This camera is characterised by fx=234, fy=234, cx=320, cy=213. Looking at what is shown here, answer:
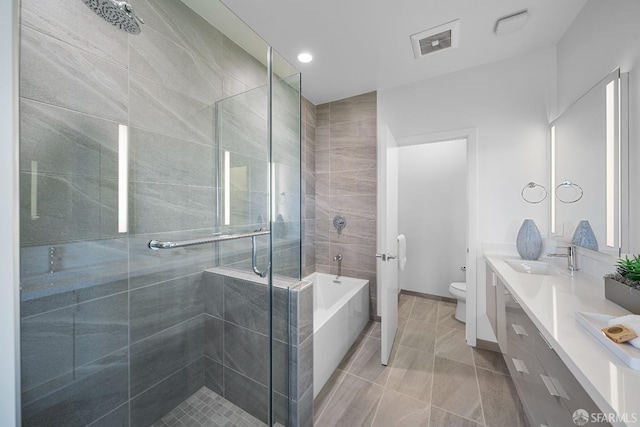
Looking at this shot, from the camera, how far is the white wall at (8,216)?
534mm

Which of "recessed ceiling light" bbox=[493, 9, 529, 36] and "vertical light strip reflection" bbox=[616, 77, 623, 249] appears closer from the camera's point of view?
"vertical light strip reflection" bbox=[616, 77, 623, 249]

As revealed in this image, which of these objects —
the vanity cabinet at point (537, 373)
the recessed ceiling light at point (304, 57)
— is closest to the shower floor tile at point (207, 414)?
the vanity cabinet at point (537, 373)

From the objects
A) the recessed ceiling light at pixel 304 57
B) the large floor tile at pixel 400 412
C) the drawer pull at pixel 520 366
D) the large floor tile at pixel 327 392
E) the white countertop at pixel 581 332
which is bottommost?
the large floor tile at pixel 327 392

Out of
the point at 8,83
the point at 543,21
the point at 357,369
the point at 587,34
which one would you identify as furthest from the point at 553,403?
the point at 543,21

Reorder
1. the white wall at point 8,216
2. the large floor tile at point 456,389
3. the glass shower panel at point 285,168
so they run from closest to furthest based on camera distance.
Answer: the white wall at point 8,216
the glass shower panel at point 285,168
the large floor tile at point 456,389

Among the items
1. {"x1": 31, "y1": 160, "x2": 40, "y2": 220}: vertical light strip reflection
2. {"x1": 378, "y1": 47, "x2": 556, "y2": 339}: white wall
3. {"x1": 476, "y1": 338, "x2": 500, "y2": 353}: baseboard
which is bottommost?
{"x1": 476, "y1": 338, "x2": 500, "y2": 353}: baseboard

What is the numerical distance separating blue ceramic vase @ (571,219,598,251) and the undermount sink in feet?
0.73

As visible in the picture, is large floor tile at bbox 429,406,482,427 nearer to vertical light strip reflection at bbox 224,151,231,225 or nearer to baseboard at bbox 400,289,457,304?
vertical light strip reflection at bbox 224,151,231,225

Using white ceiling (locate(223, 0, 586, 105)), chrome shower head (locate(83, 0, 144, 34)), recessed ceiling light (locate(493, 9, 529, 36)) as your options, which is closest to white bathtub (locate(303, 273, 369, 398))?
chrome shower head (locate(83, 0, 144, 34))

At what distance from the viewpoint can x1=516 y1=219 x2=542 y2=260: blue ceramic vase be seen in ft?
6.17

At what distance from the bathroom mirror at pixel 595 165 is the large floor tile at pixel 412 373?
1390 millimetres

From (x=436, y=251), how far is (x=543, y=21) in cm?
251

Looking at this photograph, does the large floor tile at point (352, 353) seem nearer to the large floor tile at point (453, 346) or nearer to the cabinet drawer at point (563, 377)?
the large floor tile at point (453, 346)

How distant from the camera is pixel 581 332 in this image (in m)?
0.85
